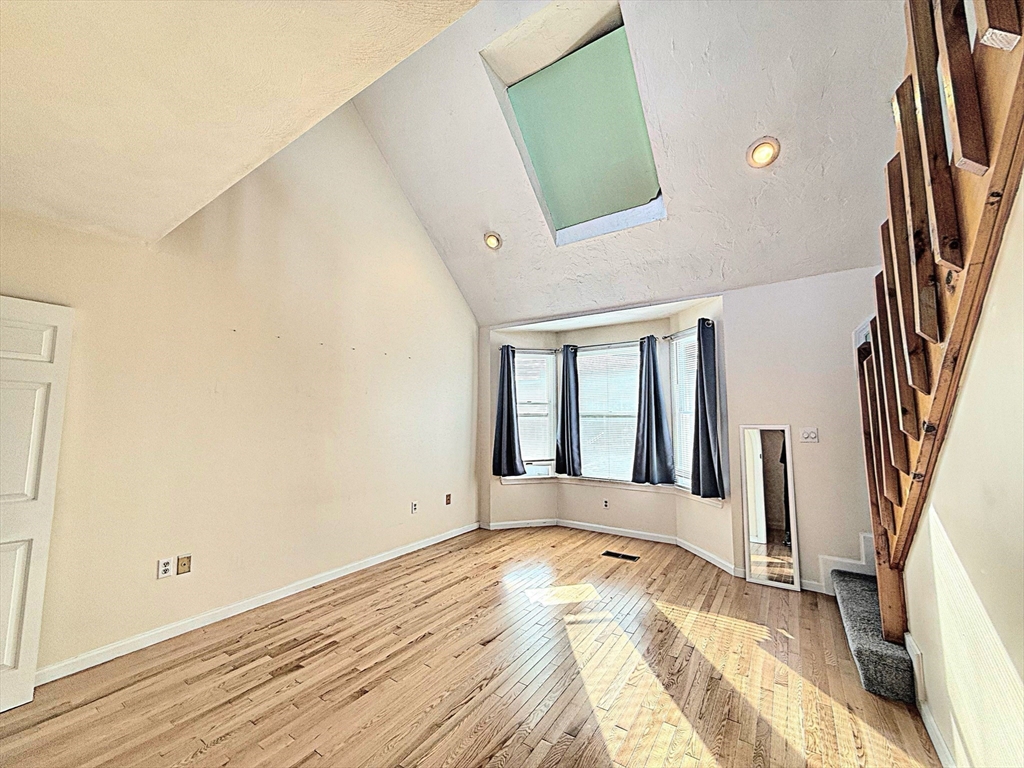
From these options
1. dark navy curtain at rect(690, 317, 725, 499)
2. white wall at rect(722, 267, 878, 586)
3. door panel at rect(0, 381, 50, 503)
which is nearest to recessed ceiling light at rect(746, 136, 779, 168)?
white wall at rect(722, 267, 878, 586)

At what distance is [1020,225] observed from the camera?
3.28ft

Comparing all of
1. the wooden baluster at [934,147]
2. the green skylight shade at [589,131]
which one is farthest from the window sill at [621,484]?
the wooden baluster at [934,147]

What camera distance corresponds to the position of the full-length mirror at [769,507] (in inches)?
137

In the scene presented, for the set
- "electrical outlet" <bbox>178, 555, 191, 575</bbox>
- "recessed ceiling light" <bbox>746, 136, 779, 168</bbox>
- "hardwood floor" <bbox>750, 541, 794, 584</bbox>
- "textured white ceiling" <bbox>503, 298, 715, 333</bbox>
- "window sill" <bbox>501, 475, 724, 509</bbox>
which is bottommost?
"hardwood floor" <bbox>750, 541, 794, 584</bbox>

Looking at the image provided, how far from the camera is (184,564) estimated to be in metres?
2.74

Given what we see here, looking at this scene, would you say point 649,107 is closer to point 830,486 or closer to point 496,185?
point 496,185

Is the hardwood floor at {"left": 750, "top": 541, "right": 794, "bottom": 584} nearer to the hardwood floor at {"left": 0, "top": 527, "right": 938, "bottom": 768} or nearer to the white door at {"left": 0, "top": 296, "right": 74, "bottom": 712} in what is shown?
the hardwood floor at {"left": 0, "top": 527, "right": 938, "bottom": 768}

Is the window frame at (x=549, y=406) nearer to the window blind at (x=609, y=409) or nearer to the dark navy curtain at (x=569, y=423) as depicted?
the dark navy curtain at (x=569, y=423)

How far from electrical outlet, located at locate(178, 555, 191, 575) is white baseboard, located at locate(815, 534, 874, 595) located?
4293mm

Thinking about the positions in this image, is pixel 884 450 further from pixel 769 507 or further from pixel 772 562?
pixel 772 562

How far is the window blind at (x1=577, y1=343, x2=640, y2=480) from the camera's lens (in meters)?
5.08

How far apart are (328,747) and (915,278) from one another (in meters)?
2.72

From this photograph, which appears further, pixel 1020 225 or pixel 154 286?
pixel 154 286

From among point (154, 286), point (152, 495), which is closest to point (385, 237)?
point (154, 286)
